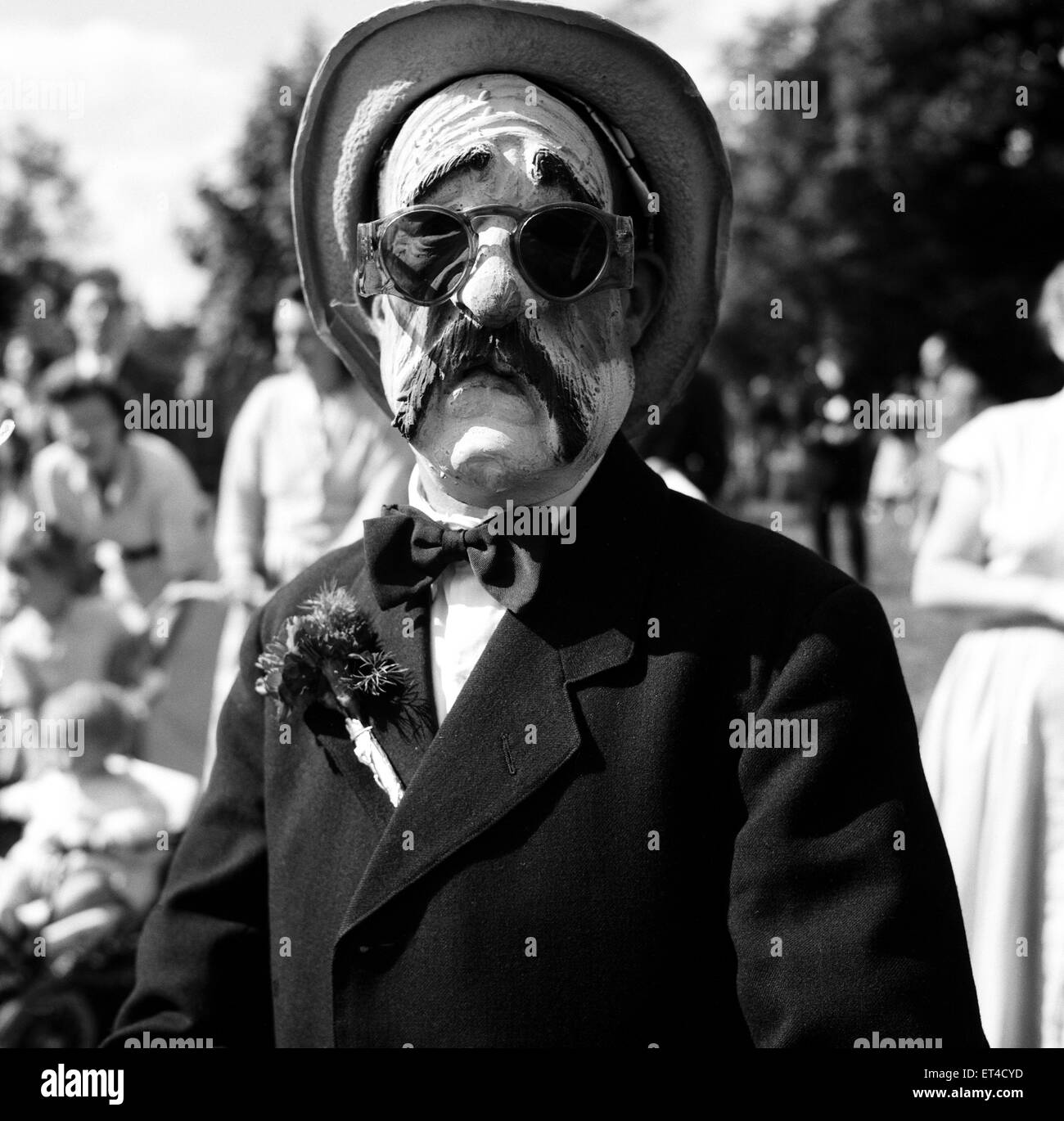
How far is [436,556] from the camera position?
2053 millimetres

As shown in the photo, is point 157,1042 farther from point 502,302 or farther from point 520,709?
point 502,302

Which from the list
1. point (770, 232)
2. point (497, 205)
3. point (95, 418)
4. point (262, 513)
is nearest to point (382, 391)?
point (497, 205)

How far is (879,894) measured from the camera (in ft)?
5.89

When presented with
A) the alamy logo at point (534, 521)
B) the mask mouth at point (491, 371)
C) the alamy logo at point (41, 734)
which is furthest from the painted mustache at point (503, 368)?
the alamy logo at point (41, 734)

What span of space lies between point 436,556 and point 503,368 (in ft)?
0.94

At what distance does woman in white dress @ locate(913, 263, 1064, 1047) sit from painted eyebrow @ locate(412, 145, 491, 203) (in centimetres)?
236

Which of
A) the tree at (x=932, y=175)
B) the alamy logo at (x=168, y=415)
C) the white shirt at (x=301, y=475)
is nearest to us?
the alamy logo at (x=168, y=415)

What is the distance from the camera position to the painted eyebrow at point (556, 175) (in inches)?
78.1

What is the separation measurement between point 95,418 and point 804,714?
15.3 feet

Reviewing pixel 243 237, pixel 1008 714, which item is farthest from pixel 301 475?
pixel 243 237

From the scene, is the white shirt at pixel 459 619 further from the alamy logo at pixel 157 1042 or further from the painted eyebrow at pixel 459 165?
the alamy logo at pixel 157 1042

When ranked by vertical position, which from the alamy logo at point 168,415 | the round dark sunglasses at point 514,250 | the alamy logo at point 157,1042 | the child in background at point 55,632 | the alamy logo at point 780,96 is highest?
the alamy logo at point 780,96

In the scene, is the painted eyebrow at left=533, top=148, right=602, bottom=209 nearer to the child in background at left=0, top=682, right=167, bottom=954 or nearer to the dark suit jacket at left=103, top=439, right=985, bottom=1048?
the dark suit jacket at left=103, top=439, right=985, bottom=1048

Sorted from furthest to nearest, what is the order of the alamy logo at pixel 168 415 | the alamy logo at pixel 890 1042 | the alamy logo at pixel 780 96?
the alamy logo at pixel 168 415 < the alamy logo at pixel 780 96 < the alamy logo at pixel 890 1042
